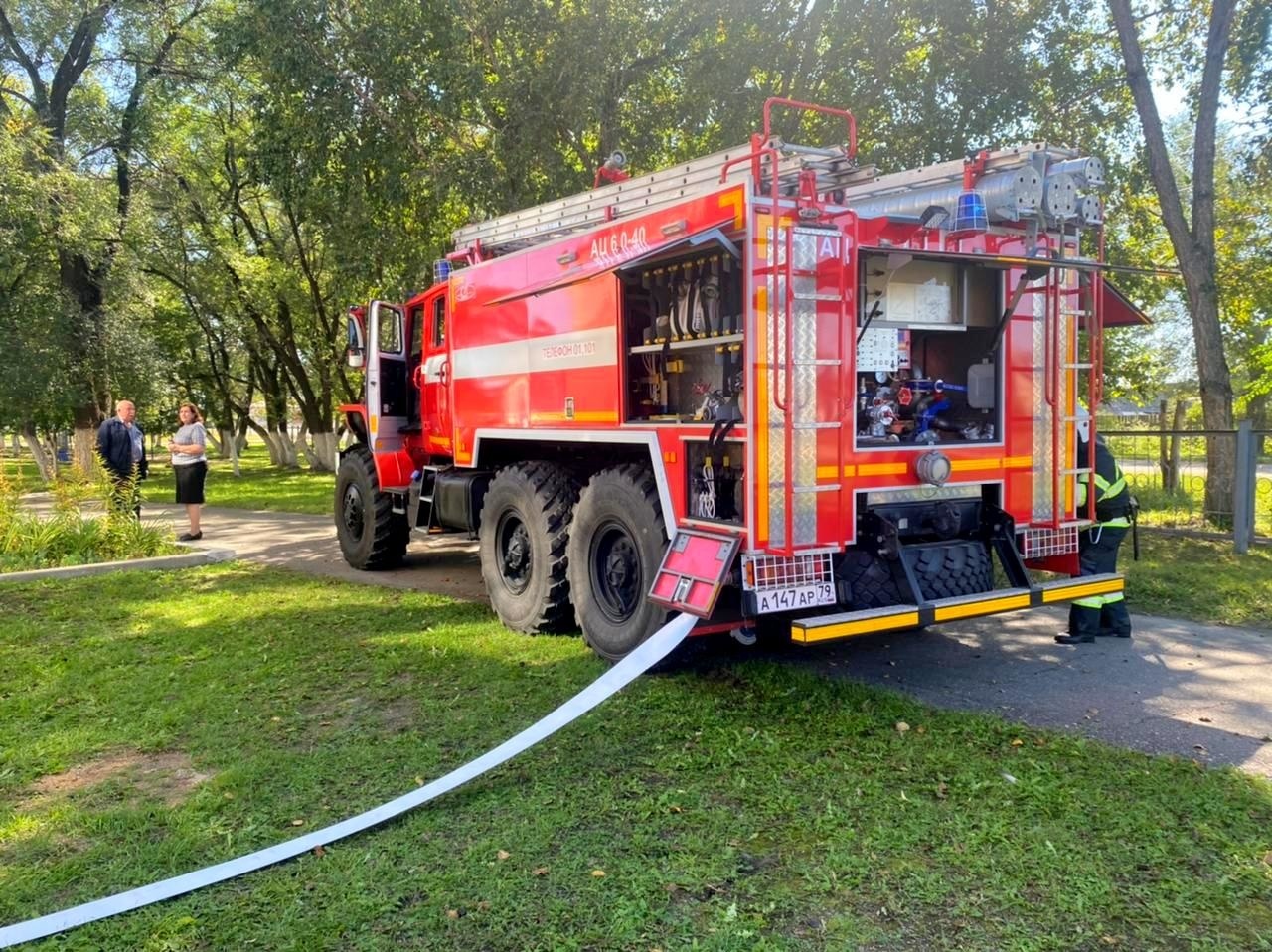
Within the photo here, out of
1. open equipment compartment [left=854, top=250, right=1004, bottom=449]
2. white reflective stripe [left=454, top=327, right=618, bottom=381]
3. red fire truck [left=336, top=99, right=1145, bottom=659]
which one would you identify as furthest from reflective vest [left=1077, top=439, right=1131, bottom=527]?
white reflective stripe [left=454, top=327, right=618, bottom=381]

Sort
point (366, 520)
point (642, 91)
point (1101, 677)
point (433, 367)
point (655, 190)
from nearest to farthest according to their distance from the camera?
point (1101, 677), point (655, 190), point (433, 367), point (366, 520), point (642, 91)

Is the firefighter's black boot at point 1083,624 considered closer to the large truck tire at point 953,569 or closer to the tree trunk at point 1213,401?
the large truck tire at point 953,569

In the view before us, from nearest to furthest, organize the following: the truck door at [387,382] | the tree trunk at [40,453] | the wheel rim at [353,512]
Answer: the truck door at [387,382], the wheel rim at [353,512], the tree trunk at [40,453]

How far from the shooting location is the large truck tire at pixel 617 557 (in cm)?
591

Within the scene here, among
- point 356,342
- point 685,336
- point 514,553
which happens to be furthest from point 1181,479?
point 356,342

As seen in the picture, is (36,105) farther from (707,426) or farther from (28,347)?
(707,426)

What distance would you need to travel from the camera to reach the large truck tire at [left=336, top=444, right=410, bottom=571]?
10.1 metres

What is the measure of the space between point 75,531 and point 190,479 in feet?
6.91

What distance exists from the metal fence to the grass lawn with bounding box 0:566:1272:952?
751 cm

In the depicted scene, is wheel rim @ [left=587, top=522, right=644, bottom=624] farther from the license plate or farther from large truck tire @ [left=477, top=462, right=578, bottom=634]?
the license plate

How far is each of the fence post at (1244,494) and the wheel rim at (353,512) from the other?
30.4ft

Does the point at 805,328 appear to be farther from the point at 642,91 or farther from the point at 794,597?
the point at 642,91

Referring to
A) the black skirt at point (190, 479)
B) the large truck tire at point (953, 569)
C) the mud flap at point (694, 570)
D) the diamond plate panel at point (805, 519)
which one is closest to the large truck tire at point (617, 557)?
the mud flap at point (694, 570)

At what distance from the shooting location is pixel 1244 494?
392 inches
